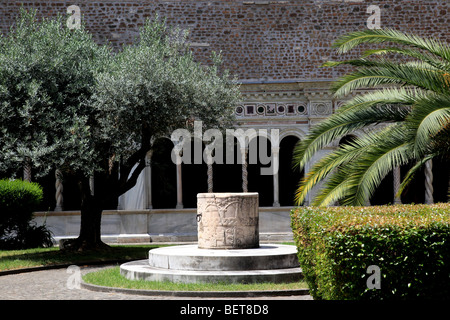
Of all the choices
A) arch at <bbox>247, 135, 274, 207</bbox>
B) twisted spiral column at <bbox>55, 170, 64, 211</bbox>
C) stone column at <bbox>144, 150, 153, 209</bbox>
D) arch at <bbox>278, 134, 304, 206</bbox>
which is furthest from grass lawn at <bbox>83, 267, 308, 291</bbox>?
arch at <bbox>278, 134, 304, 206</bbox>

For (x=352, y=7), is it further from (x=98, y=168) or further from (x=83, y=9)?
(x=98, y=168)

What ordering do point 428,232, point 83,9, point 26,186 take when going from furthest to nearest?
point 83,9
point 26,186
point 428,232

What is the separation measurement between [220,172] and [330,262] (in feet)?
52.6

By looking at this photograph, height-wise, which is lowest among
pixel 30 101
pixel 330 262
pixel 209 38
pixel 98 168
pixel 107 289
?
pixel 107 289

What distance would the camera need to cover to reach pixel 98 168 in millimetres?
15180

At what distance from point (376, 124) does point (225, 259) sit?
132 inches

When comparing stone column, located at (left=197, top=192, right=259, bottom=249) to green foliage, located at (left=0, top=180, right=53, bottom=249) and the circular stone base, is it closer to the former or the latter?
the circular stone base

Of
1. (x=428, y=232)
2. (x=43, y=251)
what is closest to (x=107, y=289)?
(x=428, y=232)

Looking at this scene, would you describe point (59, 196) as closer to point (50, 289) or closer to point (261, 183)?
point (261, 183)

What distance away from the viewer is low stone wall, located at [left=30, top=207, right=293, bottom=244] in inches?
837

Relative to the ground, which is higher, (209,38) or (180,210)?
(209,38)

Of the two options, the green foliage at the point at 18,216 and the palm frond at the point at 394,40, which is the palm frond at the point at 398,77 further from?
the green foliage at the point at 18,216

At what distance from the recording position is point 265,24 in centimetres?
2311

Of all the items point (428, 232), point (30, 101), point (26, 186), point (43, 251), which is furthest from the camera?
point (26, 186)
